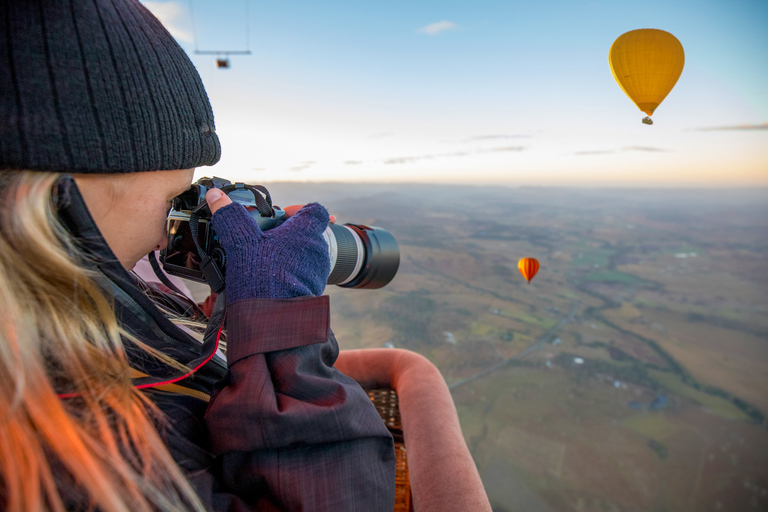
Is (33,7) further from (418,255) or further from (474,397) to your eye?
(418,255)

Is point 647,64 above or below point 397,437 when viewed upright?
above

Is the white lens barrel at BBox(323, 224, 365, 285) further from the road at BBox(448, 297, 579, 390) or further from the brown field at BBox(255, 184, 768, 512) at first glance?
the road at BBox(448, 297, 579, 390)

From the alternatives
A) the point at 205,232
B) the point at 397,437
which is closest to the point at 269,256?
the point at 205,232

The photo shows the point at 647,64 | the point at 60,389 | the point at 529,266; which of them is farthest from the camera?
the point at 529,266

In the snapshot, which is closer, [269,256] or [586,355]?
[269,256]

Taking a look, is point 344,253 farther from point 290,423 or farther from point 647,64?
point 647,64

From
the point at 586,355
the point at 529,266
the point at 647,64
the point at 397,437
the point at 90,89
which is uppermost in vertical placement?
the point at 647,64

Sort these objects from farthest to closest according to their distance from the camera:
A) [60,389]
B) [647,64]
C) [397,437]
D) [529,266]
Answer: [529,266] → [647,64] → [397,437] → [60,389]

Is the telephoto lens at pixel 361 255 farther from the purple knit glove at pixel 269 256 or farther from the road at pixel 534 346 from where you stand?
the road at pixel 534 346
